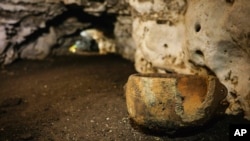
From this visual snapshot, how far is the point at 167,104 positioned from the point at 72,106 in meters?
1.72

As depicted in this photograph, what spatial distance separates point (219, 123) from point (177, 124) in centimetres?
65

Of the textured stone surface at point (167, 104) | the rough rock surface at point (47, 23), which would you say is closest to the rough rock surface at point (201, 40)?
the textured stone surface at point (167, 104)

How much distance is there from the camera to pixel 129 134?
3.07 metres

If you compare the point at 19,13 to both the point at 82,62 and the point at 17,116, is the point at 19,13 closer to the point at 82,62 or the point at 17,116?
the point at 82,62

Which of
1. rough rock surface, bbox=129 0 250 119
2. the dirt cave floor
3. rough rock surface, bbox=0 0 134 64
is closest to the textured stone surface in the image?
the dirt cave floor

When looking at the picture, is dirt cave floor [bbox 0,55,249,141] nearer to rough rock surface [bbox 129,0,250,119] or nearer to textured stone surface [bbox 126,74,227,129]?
textured stone surface [bbox 126,74,227,129]

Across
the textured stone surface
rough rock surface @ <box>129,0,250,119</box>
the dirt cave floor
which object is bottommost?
the dirt cave floor

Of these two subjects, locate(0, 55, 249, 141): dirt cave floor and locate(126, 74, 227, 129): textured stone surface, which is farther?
locate(0, 55, 249, 141): dirt cave floor

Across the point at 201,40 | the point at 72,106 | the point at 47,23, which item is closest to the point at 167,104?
the point at 201,40

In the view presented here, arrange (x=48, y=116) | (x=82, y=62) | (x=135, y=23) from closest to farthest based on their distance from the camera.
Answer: (x=48, y=116) → (x=135, y=23) → (x=82, y=62)

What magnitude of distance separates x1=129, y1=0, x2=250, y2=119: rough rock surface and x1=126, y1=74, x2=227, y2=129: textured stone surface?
19.6 inches

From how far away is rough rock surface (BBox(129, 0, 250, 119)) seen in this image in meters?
3.15

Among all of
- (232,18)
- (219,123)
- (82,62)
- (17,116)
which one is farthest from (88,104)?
(82,62)

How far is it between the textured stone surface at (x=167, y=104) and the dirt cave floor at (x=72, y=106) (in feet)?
0.77
